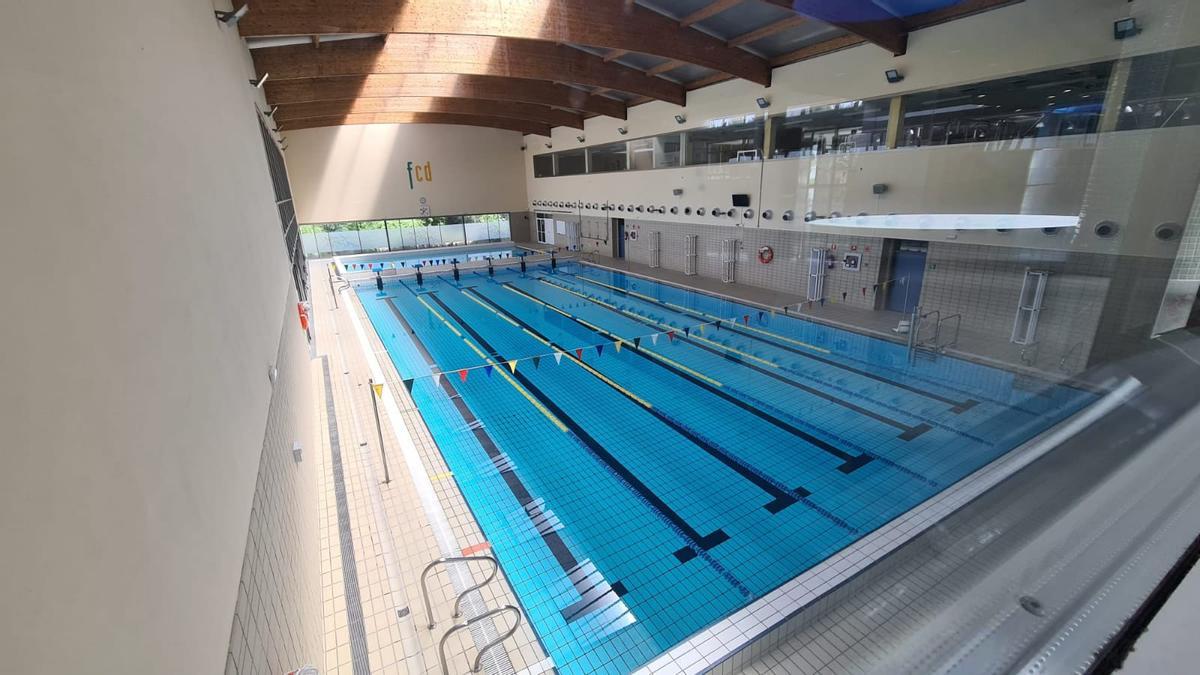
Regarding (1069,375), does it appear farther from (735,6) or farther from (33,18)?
(735,6)

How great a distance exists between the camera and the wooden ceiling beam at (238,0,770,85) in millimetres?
5250

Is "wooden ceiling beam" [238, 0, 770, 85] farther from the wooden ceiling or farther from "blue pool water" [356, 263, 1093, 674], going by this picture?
"blue pool water" [356, 263, 1093, 674]

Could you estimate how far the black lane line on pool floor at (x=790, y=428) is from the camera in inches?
170

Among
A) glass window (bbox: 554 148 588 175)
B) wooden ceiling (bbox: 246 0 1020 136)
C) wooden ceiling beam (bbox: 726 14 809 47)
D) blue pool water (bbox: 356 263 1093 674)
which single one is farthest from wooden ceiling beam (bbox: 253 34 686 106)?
glass window (bbox: 554 148 588 175)

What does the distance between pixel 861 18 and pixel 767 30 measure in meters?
1.27

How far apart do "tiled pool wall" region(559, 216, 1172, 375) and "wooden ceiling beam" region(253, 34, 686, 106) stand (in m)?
4.99

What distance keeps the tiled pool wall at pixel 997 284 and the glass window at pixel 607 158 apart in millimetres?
2468

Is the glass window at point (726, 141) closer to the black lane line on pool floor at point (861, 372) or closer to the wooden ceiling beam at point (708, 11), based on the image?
the wooden ceiling beam at point (708, 11)

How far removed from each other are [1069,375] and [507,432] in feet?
14.5

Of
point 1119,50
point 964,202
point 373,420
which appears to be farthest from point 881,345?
point 373,420

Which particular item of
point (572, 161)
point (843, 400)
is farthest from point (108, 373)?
point (572, 161)

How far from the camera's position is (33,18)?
75cm

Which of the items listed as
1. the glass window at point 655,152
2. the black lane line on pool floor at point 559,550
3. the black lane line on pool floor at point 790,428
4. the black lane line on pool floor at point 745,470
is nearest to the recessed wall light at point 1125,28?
the black lane line on pool floor at point 790,428

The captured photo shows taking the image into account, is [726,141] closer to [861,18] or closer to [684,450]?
[861,18]
